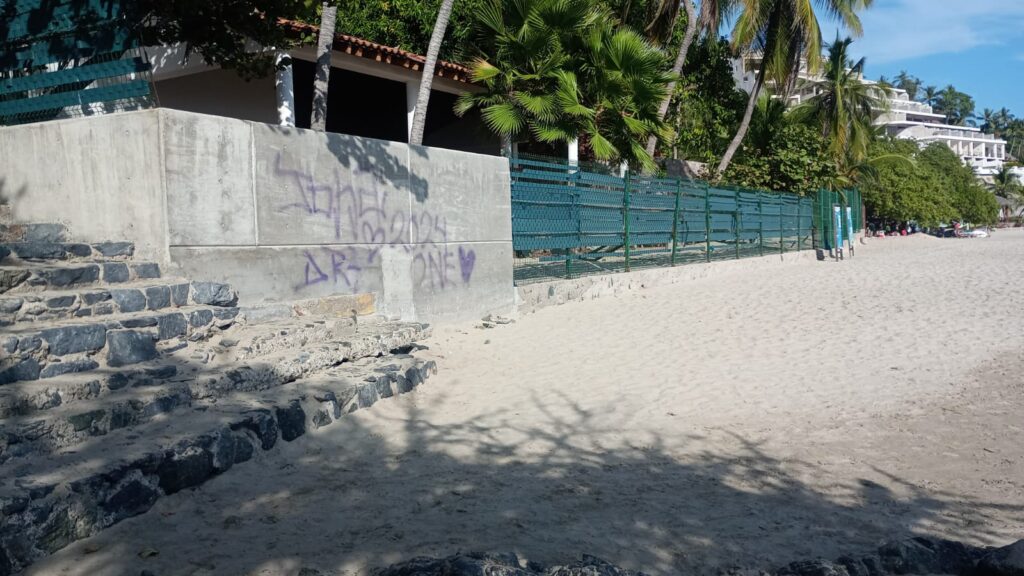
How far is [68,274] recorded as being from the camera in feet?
18.1

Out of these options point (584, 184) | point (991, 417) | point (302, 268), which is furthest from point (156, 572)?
point (584, 184)

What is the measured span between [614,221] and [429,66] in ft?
11.8

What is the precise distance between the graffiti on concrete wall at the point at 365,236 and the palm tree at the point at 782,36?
1555cm

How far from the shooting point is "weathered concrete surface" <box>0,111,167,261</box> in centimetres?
634

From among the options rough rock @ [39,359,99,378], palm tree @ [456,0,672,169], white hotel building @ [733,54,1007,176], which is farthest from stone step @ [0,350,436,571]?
white hotel building @ [733,54,1007,176]

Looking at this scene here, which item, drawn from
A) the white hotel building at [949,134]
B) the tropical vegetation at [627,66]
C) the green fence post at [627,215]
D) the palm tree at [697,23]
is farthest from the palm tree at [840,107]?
the white hotel building at [949,134]

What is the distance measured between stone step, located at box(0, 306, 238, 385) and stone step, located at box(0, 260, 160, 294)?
16.7 inches

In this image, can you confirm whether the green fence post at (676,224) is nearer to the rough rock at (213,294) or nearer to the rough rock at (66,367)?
the rough rock at (213,294)

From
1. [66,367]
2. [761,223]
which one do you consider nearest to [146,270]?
[66,367]

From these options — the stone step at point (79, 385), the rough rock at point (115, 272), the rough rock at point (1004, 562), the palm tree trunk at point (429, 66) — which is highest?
the palm tree trunk at point (429, 66)

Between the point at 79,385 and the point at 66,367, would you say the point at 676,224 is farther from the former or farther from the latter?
the point at 79,385

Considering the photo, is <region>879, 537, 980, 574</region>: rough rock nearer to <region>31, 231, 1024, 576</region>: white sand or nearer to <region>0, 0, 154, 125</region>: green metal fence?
<region>31, 231, 1024, 576</region>: white sand

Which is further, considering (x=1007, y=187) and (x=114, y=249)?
(x=1007, y=187)

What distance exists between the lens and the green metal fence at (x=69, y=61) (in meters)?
6.84
